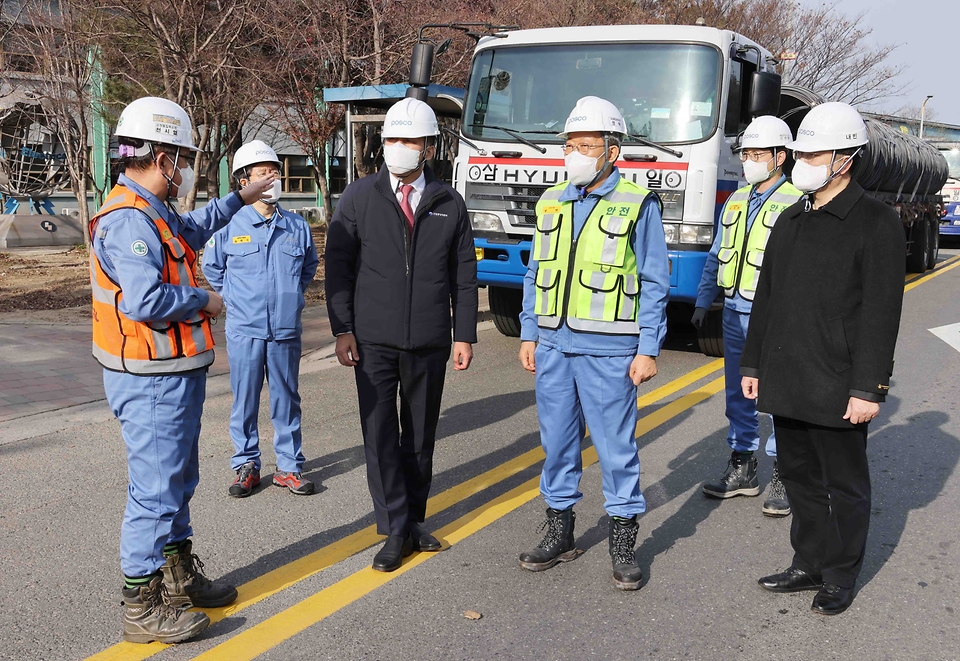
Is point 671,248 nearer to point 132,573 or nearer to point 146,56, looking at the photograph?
point 132,573

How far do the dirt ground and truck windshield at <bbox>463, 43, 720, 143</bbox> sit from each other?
13.3 ft

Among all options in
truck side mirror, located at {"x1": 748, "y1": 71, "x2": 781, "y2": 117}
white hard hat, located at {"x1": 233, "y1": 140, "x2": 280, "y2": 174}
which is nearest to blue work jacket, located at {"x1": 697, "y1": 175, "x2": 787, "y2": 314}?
white hard hat, located at {"x1": 233, "y1": 140, "x2": 280, "y2": 174}

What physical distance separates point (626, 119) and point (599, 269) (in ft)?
15.8

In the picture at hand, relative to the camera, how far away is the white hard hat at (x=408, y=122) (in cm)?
394

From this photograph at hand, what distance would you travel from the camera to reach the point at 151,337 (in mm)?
3232

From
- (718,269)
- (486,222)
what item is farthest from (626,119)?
(718,269)

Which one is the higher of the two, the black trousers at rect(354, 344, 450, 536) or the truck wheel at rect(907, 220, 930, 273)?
the black trousers at rect(354, 344, 450, 536)

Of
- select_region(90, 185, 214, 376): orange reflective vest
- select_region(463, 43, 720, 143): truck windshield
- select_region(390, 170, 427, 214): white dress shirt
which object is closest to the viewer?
select_region(90, 185, 214, 376): orange reflective vest

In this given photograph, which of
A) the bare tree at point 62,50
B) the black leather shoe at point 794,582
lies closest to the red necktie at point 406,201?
the black leather shoe at point 794,582

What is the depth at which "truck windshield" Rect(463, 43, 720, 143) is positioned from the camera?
832 centimetres

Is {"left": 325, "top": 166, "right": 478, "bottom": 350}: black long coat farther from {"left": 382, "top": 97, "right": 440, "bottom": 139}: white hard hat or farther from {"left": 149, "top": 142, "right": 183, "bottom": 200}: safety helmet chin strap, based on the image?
{"left": 149, "top": 142, "right": 183, "bottom": 200}: safety helmet chin strap

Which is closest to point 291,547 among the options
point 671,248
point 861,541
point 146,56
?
point 861,541

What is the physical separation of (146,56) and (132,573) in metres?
13.0

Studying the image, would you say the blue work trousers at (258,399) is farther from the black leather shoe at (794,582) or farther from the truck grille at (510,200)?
the truck grille at (510,200)
